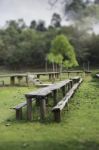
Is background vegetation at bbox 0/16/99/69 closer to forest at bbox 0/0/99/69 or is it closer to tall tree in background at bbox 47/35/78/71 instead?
forest at bbox 0/0/99/69

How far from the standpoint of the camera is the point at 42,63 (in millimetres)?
57094

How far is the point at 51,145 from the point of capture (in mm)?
6402

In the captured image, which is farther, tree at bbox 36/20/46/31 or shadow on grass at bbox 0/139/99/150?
tree at bbox 36/20/46/31

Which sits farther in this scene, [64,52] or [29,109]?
[64,52]

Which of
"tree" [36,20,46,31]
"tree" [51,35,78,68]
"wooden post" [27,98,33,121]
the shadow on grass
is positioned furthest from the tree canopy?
"tree" [36,20,46,31]

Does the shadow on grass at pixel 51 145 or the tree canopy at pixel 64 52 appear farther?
the tree canopy at pixel 64 52

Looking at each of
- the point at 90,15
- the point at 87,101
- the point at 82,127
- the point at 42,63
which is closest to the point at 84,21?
the point at 90,15

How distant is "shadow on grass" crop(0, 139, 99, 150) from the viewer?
623cm

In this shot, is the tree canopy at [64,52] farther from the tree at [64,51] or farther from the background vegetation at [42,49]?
the background vegetation at [42,49]

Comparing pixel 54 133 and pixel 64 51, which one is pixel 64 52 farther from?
pixel 54 133

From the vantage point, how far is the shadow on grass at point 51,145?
6.23 meters

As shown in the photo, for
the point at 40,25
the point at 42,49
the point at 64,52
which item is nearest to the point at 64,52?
the point at 64,52

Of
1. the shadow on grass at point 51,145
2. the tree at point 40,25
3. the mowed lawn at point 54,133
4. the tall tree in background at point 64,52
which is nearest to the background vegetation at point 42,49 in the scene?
the tall tree in background at point 64,52

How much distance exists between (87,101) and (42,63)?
148ft
